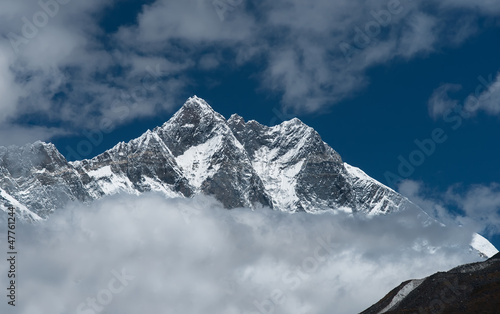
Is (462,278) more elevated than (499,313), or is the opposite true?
(462,278)

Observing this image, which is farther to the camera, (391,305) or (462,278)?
(391,305)

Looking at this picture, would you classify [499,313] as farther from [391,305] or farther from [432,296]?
[391,305]

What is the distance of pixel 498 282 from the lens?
173 meters

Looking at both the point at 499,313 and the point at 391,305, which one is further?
the point at 391,305

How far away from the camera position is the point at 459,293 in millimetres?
175000

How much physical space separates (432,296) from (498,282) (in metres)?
15.3

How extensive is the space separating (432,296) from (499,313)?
72.0 ft

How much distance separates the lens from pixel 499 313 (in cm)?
16025

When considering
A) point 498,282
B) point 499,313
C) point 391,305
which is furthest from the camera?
point 391,305

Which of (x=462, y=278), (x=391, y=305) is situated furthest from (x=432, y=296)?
(x=391, y=305)

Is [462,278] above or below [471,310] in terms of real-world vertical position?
above

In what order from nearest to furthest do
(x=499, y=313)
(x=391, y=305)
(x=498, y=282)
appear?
(x=499, y=313) → (x=498, y=282) → (x=391, y=305)

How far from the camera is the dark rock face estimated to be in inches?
6570

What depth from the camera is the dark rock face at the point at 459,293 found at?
547ft
